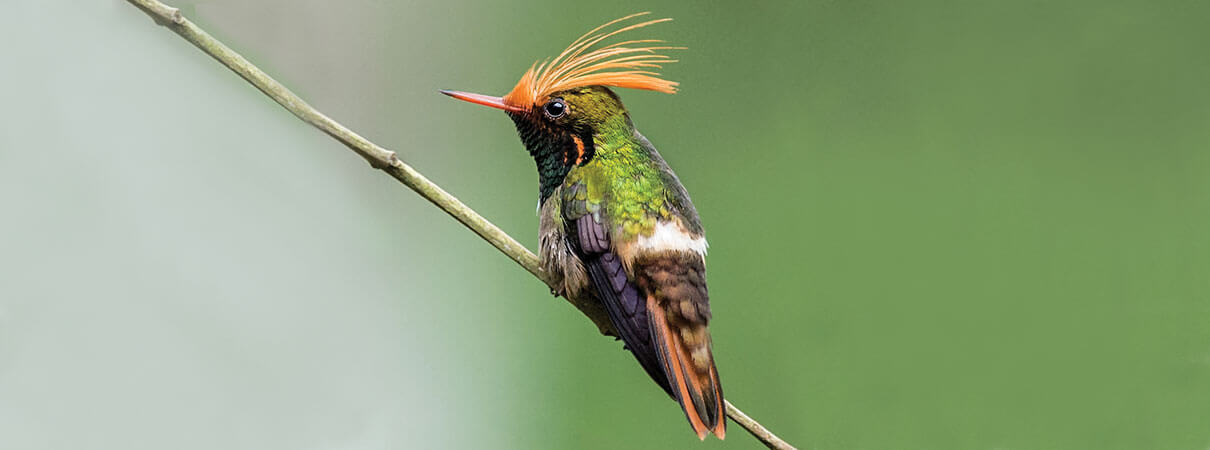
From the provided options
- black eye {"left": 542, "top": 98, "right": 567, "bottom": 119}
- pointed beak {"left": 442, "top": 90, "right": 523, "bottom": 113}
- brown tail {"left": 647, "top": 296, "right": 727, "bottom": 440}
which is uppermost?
black eye {"left": 542, "top": 98, "right": 567, "bottom": 119}

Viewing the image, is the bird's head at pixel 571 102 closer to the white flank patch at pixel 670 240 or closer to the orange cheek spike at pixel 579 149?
the orange cheek spike at pixel 579 149

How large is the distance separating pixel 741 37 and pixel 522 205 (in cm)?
88

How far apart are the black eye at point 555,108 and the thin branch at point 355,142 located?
19 cm

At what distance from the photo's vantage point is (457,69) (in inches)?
88.2

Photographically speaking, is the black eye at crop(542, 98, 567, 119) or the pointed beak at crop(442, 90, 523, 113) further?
the black eye at crop(542, 98, 567, 119)

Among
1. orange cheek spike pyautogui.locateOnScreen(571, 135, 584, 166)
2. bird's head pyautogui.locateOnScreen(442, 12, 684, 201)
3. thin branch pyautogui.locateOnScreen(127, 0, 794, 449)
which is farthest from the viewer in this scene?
orange cheek spike pyautogui.locateOnScreen(571, 135, 584, 166)

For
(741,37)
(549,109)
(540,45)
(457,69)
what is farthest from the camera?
(741,37)

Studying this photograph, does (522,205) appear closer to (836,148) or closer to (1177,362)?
(836,148)

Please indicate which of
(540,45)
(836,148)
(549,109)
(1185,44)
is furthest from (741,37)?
(549,109)

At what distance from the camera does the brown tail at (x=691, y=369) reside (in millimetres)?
1062

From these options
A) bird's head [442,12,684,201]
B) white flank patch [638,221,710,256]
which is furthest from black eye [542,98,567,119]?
white flank patch [638,221,710,256]

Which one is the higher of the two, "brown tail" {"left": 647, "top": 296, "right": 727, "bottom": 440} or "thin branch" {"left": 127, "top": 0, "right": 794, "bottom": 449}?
"thin branch" {"left": 127, "top": 0, "right": 794, "bottom": 449}

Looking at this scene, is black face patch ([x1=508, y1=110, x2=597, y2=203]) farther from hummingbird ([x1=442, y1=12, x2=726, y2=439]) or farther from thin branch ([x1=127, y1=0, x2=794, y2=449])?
thin branch ([x1=127, y1=0, x2=794, y2=449])

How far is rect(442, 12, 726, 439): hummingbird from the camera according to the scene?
1143 mm
